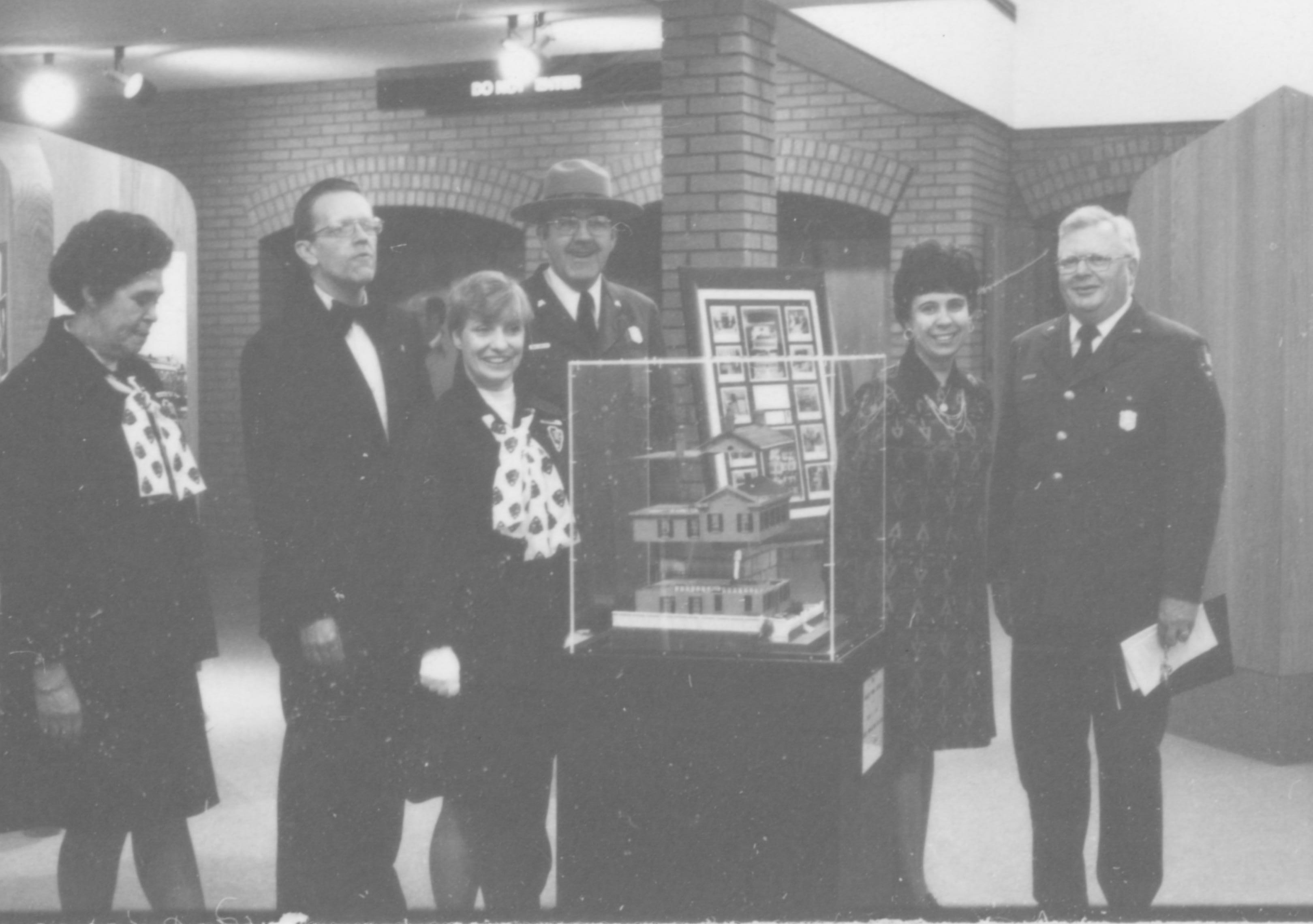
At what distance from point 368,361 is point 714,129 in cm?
340

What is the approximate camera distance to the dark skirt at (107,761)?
262 cm

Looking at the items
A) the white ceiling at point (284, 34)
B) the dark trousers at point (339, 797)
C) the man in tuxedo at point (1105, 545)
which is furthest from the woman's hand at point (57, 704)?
the white ceiling at point (284, 34)

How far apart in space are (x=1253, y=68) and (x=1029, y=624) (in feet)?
17.0

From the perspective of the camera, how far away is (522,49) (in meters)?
7.79

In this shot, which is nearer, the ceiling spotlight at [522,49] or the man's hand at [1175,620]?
the man's hand at [1175,620]

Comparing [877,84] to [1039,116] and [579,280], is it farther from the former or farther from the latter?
[579,280]

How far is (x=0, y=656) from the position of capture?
2.59 m

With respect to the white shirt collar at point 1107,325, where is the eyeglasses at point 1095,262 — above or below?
above

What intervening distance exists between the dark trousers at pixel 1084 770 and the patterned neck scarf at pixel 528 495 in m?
1.09

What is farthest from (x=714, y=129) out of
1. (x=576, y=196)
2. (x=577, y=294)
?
(x=577, y=294)

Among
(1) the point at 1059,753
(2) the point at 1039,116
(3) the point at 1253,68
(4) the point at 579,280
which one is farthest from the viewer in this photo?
(2) the point at 1039,116

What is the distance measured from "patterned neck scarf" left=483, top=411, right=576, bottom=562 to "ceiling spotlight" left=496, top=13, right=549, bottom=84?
5.06 meters

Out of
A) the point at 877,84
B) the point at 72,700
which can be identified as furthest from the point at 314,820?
the point at 877,84

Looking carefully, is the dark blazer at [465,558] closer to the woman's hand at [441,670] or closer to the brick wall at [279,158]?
the woman's hand at [441,670]
